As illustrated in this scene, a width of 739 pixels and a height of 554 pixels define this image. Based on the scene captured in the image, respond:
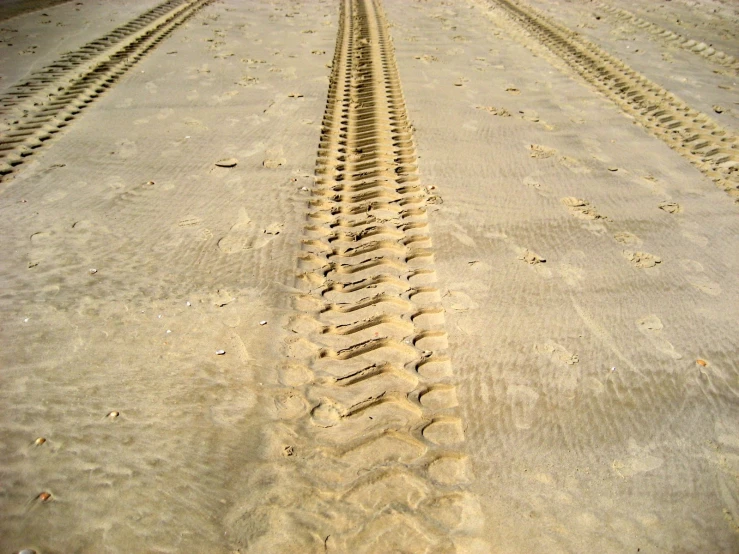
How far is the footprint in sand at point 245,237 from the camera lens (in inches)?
121

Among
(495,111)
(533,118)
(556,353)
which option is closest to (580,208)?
(556,353)

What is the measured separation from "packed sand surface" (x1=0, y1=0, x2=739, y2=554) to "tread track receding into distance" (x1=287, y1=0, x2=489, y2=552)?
1 centimetres

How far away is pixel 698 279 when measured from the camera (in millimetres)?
2930

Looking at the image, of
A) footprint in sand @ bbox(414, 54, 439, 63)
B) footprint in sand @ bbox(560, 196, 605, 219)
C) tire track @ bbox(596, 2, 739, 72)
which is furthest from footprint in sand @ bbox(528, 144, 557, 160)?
tire track @ bbox(596, 2, 739, 72)

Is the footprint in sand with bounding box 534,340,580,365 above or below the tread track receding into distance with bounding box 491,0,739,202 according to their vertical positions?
below

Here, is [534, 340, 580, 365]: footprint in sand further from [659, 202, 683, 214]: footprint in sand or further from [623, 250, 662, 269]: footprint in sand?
[659, 202, 683, 214]: footprint in sand

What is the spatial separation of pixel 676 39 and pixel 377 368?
7.36m

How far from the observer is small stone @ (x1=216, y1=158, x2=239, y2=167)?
3.90 m

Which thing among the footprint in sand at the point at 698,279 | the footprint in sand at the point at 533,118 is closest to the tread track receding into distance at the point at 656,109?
the footprint in sand at the point at 533,118

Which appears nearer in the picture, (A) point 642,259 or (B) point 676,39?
(A) point 642,259

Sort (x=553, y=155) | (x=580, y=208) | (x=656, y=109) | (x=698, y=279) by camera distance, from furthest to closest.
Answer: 1. (x=656, y=109)
2. (x=553, y=155)
3. (x=580, y=208)
4. (x=698, y=279)

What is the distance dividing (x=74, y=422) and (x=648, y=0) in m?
11.0

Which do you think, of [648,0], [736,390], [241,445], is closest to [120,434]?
[241,445]

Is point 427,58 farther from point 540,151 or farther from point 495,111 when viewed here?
point 540,151
